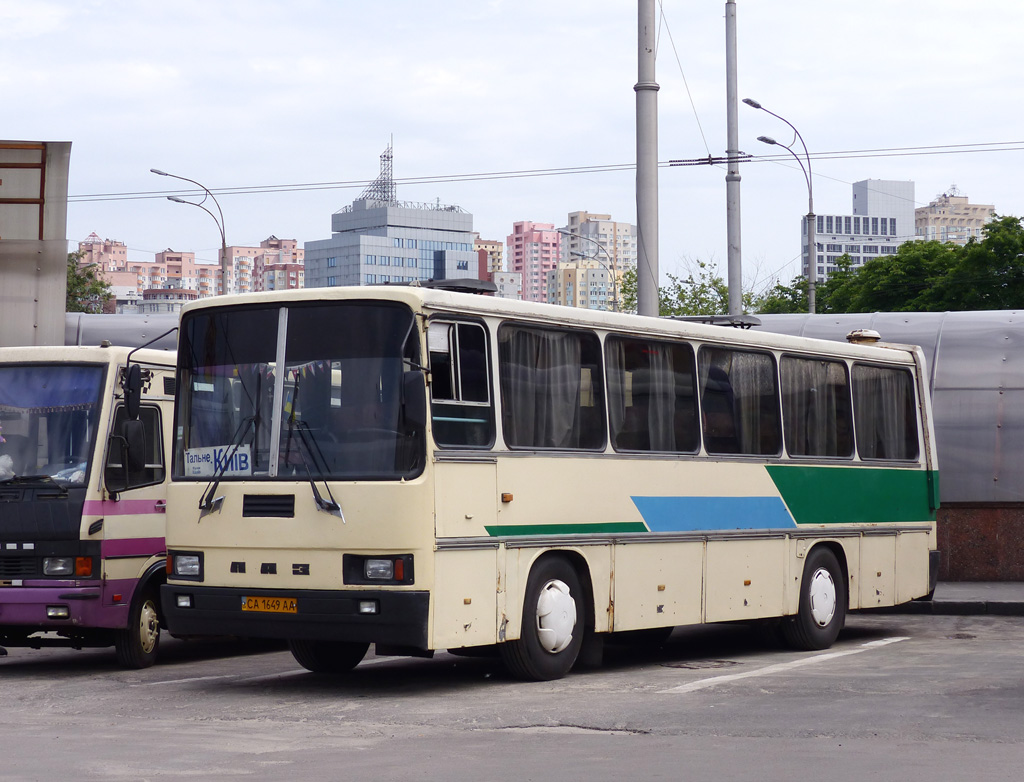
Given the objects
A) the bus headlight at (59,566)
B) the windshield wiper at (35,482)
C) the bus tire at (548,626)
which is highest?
the windshield wiper at (35,482)

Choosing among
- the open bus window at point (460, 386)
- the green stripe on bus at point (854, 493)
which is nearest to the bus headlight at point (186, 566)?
the open bus window at point (460, 386)

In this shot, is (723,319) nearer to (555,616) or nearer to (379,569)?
(555,616)

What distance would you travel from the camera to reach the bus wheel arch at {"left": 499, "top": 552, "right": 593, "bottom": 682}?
10945 mm

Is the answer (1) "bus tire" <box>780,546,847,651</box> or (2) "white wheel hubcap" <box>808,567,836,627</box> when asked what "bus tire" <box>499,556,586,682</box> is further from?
(2) "white wheel hubcap" <box>808,567,836,627</box>

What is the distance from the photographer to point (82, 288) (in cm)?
6312

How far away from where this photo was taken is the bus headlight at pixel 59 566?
12.3 m

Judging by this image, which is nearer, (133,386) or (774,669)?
(133,386)

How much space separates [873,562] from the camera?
1513 centimetres

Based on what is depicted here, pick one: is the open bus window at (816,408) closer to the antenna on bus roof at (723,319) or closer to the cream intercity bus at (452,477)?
the antenna on bus roof at (723,319)

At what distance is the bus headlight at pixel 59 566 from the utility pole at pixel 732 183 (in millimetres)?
16097

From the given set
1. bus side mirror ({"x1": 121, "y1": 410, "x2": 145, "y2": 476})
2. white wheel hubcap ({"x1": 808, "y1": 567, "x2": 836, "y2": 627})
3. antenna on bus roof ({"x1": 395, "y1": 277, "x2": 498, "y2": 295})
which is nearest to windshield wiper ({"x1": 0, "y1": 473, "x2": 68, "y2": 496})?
bus side mirror ({"x1": 121, "y1": 410, "x2": 145, "y2": 476})

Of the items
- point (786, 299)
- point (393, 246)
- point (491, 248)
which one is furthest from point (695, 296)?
point (491, 248)

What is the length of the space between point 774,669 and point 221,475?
15.5 ft

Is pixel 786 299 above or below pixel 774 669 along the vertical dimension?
above
